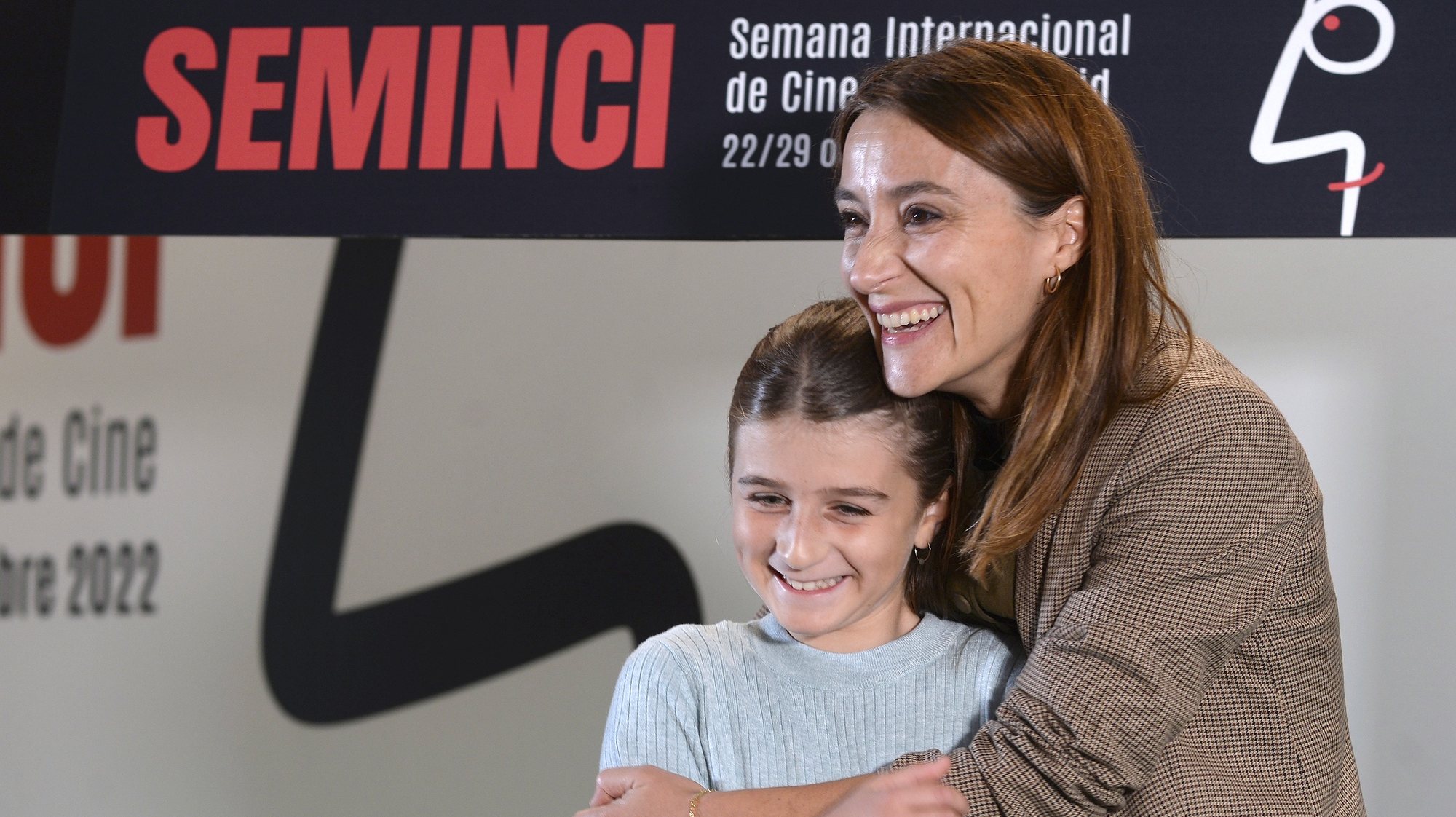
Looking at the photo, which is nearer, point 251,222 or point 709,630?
point 709,630

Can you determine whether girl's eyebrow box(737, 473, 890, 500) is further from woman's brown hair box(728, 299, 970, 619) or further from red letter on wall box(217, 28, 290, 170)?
red letter on wall box(217, 28, 290, 170)

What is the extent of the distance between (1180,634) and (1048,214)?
438 mm

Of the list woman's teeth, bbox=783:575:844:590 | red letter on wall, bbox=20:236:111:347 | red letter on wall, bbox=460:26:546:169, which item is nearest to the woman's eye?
woman's teeth, bbox=783:575:844:590

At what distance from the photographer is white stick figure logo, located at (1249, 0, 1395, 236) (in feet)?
6.16

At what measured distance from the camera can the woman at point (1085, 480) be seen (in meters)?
1.29

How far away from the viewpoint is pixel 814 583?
1.48m

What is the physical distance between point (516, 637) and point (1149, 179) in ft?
5.21

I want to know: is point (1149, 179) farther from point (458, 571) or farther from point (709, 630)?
point (458, 571)

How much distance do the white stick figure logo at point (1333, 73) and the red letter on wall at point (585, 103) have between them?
883 millimetres

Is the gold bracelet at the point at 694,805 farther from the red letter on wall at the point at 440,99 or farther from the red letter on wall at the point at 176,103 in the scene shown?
the red letter on wall at the point at 176,103

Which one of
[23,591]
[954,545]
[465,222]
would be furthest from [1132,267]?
[23,591]

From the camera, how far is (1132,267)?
4.73 ft

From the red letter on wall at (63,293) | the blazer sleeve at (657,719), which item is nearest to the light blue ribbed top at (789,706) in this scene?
the blazer sleeve at (657,719)

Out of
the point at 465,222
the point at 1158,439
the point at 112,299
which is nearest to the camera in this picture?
the point at 1158,439
